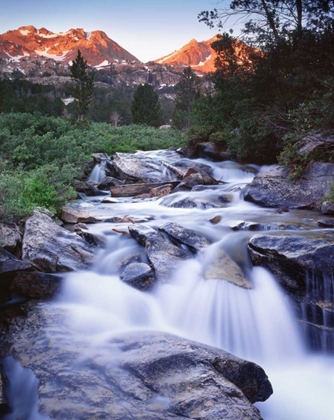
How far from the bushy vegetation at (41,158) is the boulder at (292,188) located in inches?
193

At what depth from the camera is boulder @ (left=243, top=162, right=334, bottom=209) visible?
28.2 feet

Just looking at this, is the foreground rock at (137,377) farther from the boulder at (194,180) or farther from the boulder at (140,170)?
the boulder at (140,170)

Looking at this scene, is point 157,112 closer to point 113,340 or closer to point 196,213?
point 196,213

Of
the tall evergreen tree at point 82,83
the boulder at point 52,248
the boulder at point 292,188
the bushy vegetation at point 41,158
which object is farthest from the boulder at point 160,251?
the tall evergreen tree at point 82,83

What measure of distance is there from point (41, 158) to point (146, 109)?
114ft

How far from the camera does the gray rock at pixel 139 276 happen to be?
5141 mm

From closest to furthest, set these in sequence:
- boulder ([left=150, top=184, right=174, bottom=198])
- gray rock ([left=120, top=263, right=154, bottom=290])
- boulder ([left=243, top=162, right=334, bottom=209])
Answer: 1. gray rock ([left=120, top=263, right=154, bottom=290])
2. boulder ([left=243, top=162, right=334, bottom=209])
3. boulder ([left=150, top=184, right=174, bottom=198])

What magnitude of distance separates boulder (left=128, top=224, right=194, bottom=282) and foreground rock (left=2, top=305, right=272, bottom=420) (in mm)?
1466

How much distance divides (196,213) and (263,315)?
4.26 metres

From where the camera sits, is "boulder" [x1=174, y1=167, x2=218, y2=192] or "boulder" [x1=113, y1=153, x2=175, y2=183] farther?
"boulder" [x1=113, y1=153, x2=175, y2=183]

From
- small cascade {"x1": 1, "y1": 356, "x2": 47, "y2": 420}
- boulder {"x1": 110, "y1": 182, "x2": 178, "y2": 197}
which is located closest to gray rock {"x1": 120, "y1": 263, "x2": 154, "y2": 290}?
small cascade {"x1": 1, "y1": 356, "x2": 47, "y2": 420}

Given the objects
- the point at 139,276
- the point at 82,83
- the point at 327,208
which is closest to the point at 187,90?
the point at 82,83

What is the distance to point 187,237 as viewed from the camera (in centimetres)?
631

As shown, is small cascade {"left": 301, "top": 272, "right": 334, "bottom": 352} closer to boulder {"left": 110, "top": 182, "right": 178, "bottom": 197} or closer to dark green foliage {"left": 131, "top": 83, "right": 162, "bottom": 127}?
boulder {"left": 110, "top": 182, "right": 178, "bottom": 197}
